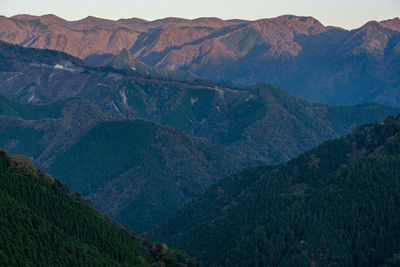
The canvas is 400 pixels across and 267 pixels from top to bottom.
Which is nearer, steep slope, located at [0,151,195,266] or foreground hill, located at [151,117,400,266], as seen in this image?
steep slope, located at [0,151,195,266]

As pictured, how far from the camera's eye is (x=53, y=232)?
8512 centimetres

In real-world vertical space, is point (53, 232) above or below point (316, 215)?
above

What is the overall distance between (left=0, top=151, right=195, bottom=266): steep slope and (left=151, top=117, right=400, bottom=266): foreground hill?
19.7 meters

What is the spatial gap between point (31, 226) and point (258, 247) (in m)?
52.1

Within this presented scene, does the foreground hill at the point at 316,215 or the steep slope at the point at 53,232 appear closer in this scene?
the steep slope at the point at 53,232

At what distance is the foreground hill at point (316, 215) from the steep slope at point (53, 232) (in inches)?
777

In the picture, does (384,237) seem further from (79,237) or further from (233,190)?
(233,190)

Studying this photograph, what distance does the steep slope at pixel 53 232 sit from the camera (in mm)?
77625

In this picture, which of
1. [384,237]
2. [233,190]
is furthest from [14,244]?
[233,190]

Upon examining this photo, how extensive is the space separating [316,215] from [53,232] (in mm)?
55457

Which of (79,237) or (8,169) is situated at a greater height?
(8,169)

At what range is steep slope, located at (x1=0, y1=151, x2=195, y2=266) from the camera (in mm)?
77625

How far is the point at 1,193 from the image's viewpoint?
8462 cm

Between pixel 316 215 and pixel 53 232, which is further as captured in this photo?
pixel 316 215
